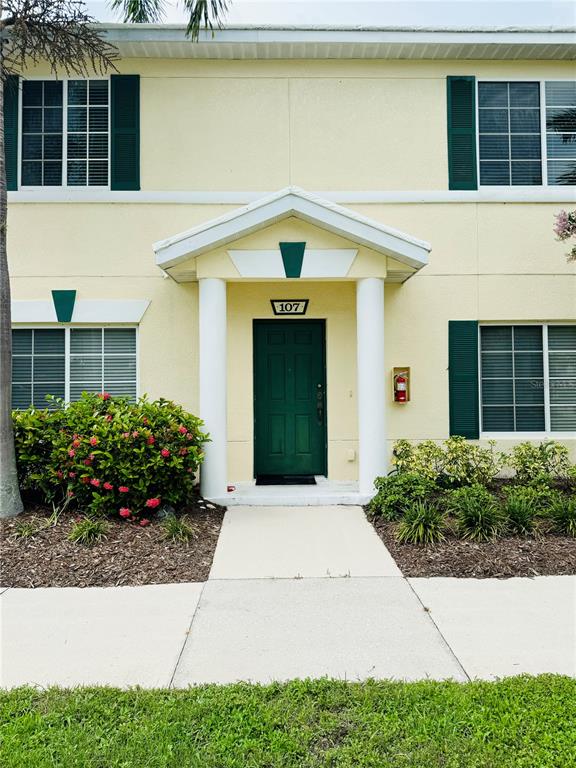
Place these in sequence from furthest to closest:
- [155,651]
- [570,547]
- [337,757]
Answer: [570,547], [155,651], [337,757]

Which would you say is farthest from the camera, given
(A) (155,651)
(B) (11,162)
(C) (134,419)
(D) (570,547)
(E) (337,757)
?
(B) (11,162)

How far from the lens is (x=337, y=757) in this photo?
2600mm

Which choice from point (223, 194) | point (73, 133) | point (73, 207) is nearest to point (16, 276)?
point (73, 207)

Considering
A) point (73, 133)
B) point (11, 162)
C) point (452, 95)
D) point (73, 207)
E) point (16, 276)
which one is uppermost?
point (452, 95)

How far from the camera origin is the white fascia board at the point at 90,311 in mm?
8117

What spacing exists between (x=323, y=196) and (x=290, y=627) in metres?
6.25

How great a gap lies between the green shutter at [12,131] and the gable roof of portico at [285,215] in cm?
303

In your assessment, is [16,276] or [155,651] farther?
[16,276]

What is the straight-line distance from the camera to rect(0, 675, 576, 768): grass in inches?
102

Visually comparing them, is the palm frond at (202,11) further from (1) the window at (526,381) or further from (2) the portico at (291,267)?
(1) the window at (526,381)

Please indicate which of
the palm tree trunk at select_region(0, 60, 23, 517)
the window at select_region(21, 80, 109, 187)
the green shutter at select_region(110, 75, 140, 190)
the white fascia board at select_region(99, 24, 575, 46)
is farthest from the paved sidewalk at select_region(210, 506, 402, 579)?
the white fascia board at select_region(99, 24, 575, 46)

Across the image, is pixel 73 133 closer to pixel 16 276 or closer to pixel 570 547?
pixel 16 276

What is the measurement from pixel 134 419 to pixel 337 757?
15.0 ft

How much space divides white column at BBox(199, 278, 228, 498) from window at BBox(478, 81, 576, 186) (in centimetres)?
461
